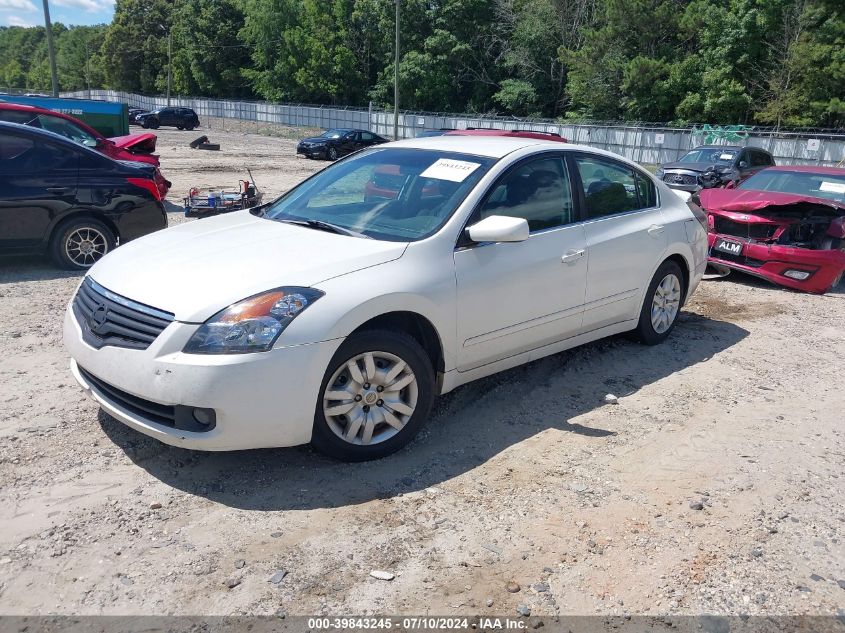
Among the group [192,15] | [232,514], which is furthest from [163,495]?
[192,15]

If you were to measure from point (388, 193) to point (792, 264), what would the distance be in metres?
5.81

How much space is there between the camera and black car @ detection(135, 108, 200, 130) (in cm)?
4866

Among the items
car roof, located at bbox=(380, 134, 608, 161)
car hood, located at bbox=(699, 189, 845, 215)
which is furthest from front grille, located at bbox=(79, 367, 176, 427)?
car hood, located at bbox=(699, 189, 845, 215)

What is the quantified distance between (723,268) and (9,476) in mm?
7847

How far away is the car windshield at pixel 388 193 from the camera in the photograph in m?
4.35

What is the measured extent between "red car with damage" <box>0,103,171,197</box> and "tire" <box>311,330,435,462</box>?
7.00 m

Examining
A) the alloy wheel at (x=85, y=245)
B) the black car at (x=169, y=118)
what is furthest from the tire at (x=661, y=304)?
the black car at (x=169, y=118)

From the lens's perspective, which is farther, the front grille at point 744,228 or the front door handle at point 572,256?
the front grille at point 744,228

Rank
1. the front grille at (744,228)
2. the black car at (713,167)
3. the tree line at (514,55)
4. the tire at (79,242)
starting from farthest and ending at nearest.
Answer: the tree line at (514,55)
the black car at (713,167)
the front grille at (744,228)
the tire at (79,242)

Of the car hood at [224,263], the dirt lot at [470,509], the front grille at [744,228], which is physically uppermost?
the car hood at [224,263]

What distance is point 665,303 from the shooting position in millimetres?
6098

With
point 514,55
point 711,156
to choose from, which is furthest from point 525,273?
point 514,55

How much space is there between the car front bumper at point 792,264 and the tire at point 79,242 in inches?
271

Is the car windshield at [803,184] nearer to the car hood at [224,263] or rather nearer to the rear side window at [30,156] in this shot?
the car hood at [224,263]
